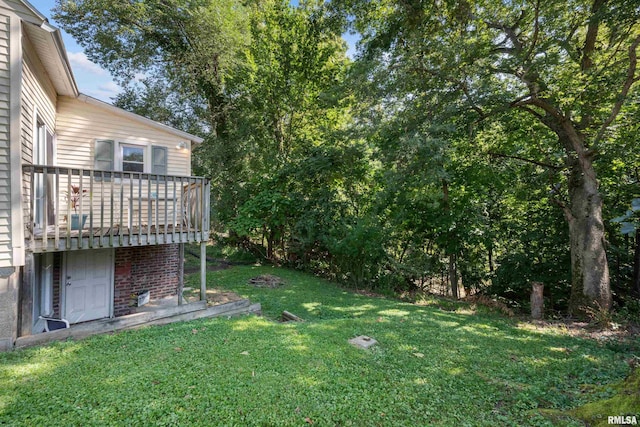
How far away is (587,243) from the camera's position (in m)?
7.80

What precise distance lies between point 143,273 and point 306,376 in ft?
18.2

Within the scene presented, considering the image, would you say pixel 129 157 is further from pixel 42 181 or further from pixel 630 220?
pixel 630 220

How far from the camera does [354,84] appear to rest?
8.53 metres

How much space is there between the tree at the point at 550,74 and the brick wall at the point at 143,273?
25.6 ft

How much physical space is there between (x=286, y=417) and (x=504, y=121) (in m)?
9.83

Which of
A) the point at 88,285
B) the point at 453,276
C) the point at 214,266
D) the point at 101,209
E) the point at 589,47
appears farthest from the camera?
the point at 214,266

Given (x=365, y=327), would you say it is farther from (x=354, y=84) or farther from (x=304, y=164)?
(x=304, y=164)

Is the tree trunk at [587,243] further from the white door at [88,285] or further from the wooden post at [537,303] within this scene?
the white door at [88,285]

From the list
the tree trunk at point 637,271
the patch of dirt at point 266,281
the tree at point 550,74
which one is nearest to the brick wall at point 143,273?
the patch of dirt at point 266,281

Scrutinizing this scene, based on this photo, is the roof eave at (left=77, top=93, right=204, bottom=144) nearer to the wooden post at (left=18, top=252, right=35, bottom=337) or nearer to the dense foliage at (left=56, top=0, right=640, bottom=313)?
the wooden post at (left=18, top=252, right=35, bottom=337)

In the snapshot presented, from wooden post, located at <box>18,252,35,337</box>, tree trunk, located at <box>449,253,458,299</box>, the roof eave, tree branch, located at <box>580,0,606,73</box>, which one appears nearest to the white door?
wooden post, located at <box>18,252,35,337</box>

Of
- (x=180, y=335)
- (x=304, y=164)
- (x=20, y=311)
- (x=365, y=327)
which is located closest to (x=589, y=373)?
(x=365, y=327)

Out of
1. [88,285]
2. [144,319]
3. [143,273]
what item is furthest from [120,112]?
[144,319]

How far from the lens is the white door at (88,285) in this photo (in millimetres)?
6285
